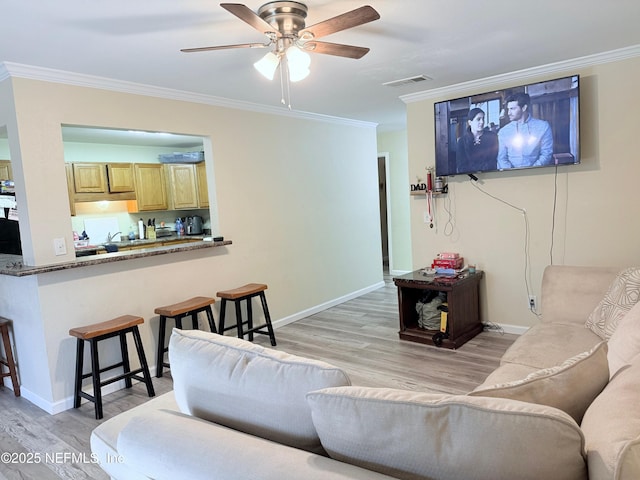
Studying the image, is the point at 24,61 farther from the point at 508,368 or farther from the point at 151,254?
the point at 508,368

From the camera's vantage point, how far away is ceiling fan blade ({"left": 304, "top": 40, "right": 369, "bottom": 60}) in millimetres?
2352

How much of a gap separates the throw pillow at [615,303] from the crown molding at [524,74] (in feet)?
5.91

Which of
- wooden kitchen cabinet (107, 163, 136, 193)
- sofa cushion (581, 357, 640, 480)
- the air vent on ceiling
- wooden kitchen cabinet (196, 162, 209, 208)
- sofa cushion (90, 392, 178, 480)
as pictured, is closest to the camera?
sofa cushion (581, 357, 640, 480)

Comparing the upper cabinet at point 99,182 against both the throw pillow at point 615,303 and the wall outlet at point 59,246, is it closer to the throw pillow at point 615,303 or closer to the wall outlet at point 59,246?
the wall outlet at point 59,246

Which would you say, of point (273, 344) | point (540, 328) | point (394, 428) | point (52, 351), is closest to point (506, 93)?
point (540, 328)

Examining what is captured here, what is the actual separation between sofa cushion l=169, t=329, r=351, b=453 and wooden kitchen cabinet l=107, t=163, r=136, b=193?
16.7ft

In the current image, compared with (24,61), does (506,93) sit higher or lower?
lower

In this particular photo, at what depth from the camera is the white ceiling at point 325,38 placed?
2.26 metres

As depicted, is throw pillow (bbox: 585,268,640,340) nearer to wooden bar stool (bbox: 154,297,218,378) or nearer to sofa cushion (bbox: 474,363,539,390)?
sofa cushion (bbox: 474,363,539,390)

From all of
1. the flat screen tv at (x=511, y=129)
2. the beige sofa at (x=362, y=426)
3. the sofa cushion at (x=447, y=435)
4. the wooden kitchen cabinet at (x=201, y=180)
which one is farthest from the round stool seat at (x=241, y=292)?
the sofa cushion at (x=447, y=435)

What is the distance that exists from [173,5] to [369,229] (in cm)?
443

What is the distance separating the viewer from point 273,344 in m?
4.23

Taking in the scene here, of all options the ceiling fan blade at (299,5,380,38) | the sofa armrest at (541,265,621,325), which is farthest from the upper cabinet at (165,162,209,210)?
the sofa armrest at (541,265,621,325)

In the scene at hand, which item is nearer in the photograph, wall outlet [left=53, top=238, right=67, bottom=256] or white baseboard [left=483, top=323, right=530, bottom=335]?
wall outlet [left=53, top=238, right=67, bottom=256]
